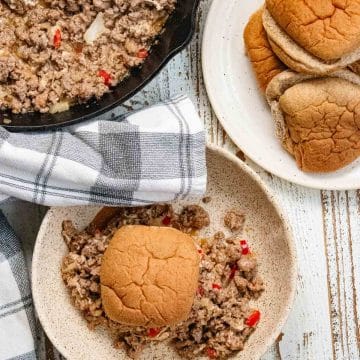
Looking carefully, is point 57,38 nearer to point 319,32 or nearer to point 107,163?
point 107,163

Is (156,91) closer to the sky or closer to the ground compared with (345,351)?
closer to the sky

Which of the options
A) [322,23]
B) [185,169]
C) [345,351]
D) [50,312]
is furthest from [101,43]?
[345,351]

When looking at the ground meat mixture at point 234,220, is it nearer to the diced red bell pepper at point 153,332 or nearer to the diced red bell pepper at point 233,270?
the diced red bell pepper at point 233,270

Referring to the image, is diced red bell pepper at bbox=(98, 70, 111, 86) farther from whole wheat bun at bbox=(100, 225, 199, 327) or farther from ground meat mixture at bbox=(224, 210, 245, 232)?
ground meat mixture at bbox=(224, 210, 245, 232)

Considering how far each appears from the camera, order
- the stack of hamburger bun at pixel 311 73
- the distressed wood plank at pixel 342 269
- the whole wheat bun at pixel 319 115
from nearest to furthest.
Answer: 1. the stack of hamburger bun at pixel 311 73
2. the whole wheat bun at pixel 319 115
3. the distressed wood plank at pixel 342 269

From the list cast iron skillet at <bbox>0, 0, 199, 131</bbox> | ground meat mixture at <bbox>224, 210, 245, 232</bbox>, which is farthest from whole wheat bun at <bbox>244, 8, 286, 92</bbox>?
ground meat mixture at <bbox>224, 210, 245, 232</bbox>

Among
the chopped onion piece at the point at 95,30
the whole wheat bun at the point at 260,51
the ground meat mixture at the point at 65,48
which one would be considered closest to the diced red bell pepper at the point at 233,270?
the whole wheat bun at the point at 260,51

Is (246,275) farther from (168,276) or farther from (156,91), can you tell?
A: (156,91)
